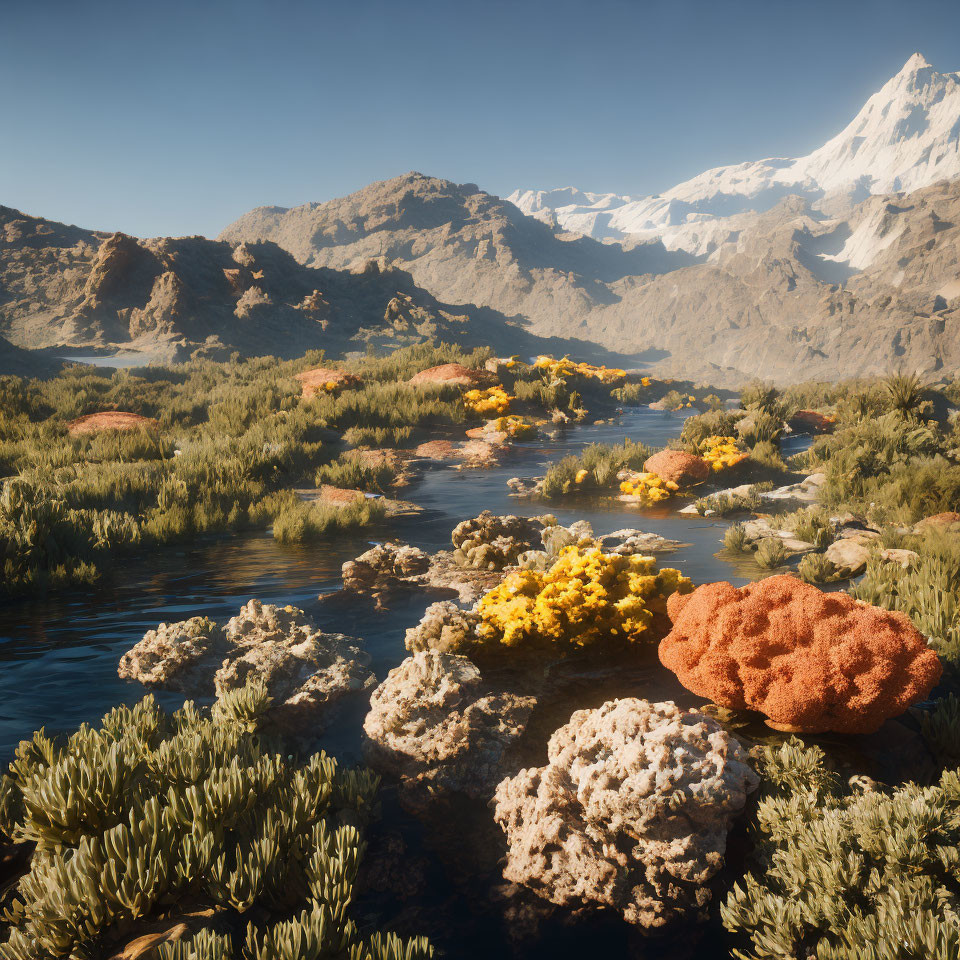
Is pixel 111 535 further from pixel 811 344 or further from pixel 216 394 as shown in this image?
pixel 811 344

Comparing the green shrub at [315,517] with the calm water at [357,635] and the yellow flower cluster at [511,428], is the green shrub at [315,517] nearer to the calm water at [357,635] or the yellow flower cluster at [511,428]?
the calm water at [357,635]

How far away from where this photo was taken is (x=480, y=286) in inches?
3098

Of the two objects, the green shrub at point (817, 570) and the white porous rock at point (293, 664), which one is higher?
the green shrub at point (817, 570)

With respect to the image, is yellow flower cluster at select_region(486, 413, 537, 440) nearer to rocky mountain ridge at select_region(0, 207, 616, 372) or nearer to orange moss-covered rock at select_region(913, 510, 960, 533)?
orange moss-covered rock at select_region(913, 510, 960, 533)

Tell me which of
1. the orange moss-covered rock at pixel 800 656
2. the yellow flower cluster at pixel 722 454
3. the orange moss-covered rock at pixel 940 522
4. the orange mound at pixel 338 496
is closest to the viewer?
the orange moss-covered rock at pixel 800 656

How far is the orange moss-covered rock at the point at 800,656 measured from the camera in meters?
3.15

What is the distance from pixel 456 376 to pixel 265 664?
15.3m

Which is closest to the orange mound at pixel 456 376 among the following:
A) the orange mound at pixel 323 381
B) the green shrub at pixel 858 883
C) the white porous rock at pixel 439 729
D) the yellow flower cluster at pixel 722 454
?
the orange mound at pixel 323 381

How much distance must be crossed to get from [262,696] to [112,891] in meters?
1.44

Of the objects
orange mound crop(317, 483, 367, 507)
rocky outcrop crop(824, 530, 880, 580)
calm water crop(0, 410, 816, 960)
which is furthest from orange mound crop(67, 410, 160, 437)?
rocky outcrop crop(824, 530, 880, 580)


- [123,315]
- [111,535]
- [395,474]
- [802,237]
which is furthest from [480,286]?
[111,535]

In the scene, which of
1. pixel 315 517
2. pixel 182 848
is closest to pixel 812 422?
pixel 315 517

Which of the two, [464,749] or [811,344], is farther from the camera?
[811,344]

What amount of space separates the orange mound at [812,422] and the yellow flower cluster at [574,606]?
14.3 metres
